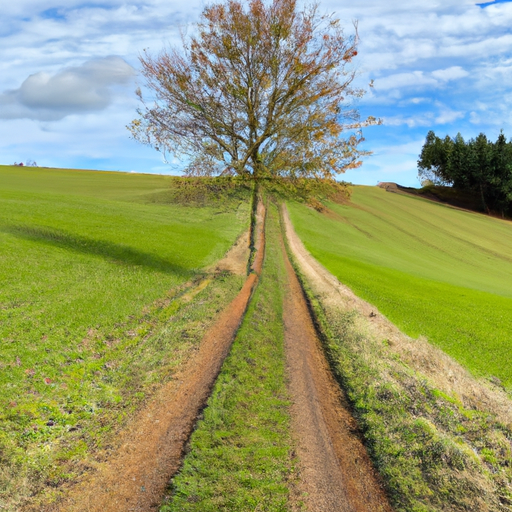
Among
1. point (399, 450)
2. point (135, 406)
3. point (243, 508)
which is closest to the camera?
point (243, 508)

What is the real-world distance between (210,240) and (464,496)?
71.6 ft

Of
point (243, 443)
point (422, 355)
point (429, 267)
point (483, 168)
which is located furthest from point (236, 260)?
point (483, 168)

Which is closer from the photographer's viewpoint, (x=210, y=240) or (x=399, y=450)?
(x=399, y=450)

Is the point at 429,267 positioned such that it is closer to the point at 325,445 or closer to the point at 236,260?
the point at 236,260

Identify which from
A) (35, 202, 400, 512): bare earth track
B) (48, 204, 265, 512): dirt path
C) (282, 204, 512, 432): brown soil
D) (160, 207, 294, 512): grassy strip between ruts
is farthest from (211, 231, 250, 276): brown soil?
(48, 204, 265, 512): dirt path

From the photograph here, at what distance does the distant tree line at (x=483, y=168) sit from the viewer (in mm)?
75000

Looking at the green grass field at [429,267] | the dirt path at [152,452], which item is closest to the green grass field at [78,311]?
the dirt path at [152,452]

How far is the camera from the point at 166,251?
22531mm

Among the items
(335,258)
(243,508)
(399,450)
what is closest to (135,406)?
(243,508)

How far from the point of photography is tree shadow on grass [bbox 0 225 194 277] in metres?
19.6

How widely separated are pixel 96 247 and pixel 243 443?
1590cm

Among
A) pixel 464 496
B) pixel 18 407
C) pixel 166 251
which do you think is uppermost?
pixel 166 251

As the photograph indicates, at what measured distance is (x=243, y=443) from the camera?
7.70 meters

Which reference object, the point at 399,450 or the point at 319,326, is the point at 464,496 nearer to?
the point at 399,450
